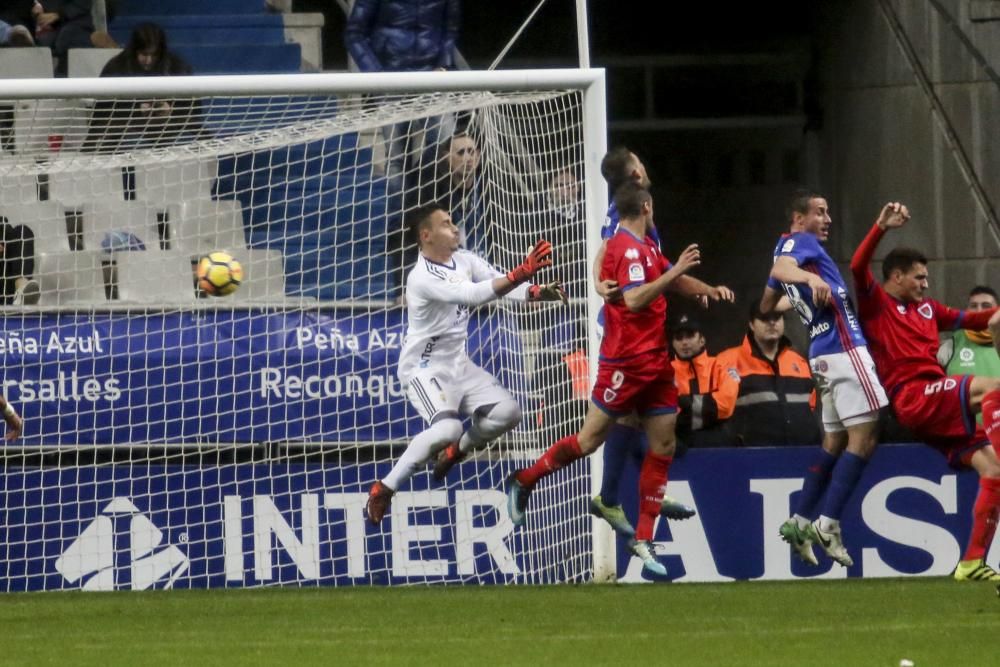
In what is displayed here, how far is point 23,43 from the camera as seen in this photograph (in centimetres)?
1347

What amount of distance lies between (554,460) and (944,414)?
1919mm

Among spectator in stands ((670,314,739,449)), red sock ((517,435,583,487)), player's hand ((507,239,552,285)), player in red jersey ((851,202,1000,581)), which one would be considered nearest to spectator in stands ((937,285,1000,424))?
spectator in stands ((670,314,739,449))

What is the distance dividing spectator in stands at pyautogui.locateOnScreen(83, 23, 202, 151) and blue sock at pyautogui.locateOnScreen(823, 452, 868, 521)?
447 centimetres

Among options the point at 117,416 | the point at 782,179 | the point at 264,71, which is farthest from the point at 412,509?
the point at 782,179

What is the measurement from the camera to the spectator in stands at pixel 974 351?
11.1 meters

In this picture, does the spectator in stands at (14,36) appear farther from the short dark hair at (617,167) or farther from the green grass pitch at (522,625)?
the short dark hair at (617,167)

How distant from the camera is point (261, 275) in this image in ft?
37.4

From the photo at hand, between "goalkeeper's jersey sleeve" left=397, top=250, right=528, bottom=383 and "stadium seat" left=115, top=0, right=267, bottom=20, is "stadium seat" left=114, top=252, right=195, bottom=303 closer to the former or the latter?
"goalkeeper's jersey sleeve" left=397, top=250, right=528, bottom=383

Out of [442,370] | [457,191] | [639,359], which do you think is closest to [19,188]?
[457,191]

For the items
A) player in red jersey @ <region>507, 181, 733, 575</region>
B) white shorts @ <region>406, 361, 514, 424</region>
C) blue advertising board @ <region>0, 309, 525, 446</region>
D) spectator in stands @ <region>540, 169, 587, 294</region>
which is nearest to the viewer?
player in red jersey @ <region>507, 181, 733, 575</region>

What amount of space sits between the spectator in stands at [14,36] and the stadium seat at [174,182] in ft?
7.88

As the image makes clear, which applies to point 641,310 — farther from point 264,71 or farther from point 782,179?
point 782,179

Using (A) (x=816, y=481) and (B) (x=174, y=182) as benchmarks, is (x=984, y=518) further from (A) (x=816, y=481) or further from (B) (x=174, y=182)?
(B) (x=174, y=182)

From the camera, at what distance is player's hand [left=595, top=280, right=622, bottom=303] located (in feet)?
28.7
